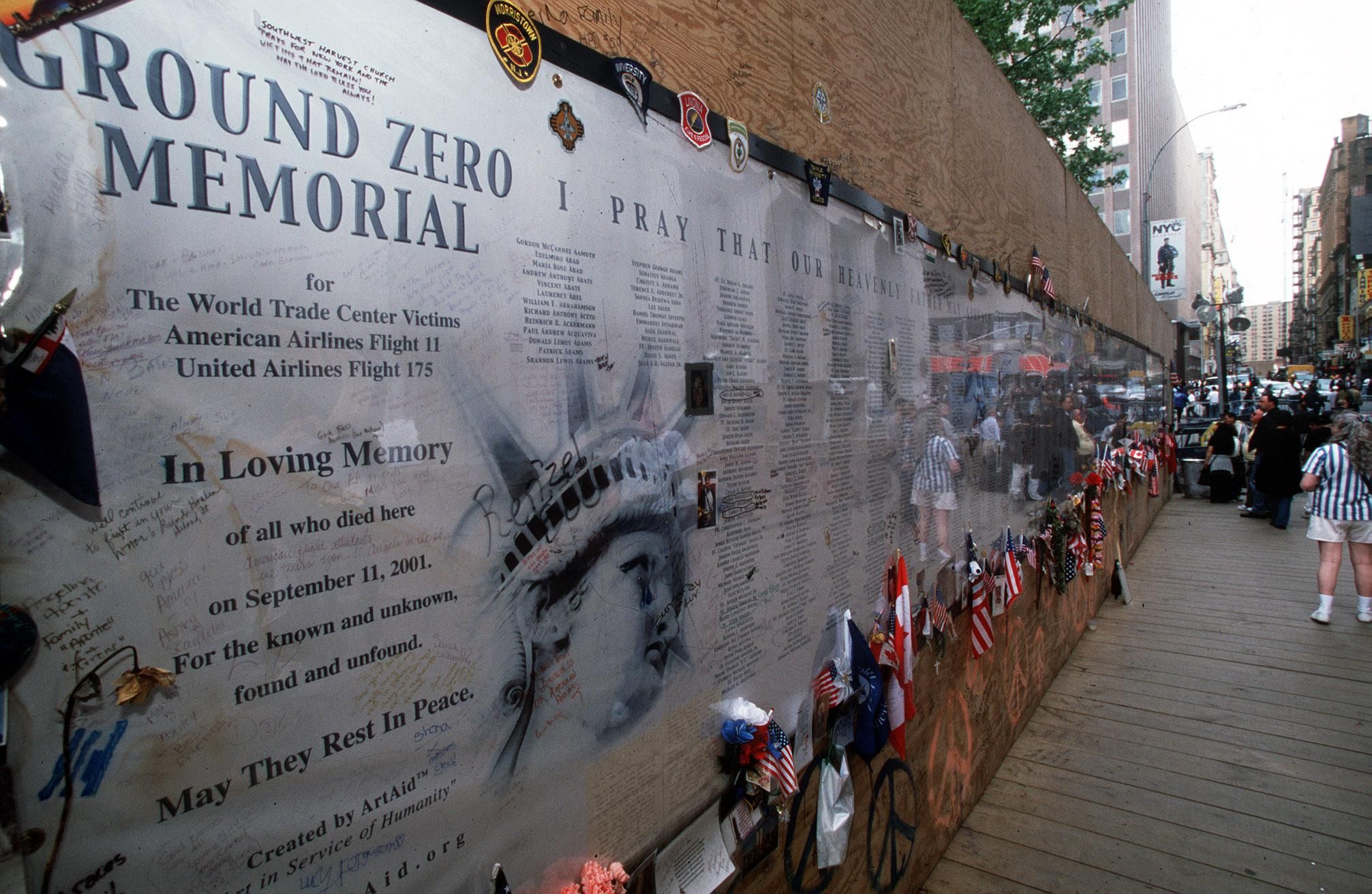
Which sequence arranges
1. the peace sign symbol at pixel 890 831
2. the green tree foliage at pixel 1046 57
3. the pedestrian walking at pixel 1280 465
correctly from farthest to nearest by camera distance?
the green tree foliage at pixel 1046 57 → the pedestrian walking at pixel 1280 465 → the peace sign symbol at pixel 890 831

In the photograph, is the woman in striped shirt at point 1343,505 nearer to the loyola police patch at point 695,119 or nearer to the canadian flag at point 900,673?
the canadian flag at point 900,673

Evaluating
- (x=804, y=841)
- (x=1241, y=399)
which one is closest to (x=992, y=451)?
(x=804, y=841)

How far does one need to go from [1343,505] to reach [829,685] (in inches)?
245

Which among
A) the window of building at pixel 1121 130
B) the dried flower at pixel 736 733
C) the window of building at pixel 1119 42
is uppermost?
the window of building at pixel 1119 42

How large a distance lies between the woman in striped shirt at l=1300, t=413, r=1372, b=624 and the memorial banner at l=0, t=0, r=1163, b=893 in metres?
6.63

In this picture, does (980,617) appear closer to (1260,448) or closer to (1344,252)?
(1260,448)

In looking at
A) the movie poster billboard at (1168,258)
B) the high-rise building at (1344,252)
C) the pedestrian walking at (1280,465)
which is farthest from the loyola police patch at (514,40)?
the high-rise building at (1344,252)

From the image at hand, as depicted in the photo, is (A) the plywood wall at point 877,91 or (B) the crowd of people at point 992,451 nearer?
(A) the plywood wall at point 877,91

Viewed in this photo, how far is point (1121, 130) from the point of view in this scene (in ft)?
119

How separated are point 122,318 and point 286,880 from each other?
75 cm

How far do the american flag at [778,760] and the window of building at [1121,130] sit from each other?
4229 centimetres

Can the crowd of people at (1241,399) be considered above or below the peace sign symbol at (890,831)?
above

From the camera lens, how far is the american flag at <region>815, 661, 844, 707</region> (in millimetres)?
2275

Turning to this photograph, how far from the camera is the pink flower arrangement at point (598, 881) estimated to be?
1366 mm
